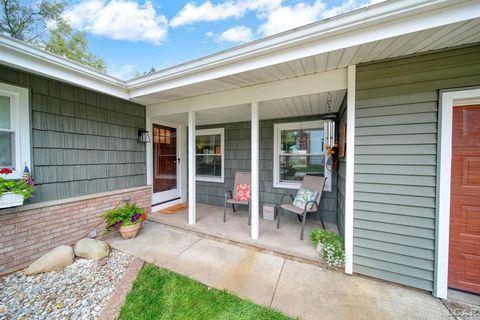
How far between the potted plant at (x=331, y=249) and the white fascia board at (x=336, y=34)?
2.20m

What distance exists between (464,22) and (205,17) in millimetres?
6075

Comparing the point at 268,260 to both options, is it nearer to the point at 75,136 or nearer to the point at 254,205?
the point at 254,205

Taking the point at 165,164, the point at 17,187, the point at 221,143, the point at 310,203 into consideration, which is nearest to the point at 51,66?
the point at 17,187

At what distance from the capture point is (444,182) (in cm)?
178

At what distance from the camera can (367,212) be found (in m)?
2.09

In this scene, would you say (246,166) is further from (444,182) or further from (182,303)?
(444,182)

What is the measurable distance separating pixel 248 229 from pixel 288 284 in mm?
1273

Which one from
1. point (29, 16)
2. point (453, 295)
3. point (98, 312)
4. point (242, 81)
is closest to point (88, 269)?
point (98, 312)

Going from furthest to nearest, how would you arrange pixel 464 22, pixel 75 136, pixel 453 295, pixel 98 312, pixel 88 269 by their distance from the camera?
pixel 75 136 < pixel 88 269 < pixel 453 295 < pixel 98 312 < pixel 464 22

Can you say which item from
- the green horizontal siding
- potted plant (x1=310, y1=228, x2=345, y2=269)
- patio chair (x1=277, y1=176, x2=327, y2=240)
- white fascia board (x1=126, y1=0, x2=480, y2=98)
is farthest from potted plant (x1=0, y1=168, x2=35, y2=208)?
the green horizontal siding

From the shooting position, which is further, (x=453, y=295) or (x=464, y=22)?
(x=453, y=295)

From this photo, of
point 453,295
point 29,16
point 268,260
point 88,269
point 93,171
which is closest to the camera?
point 453,295

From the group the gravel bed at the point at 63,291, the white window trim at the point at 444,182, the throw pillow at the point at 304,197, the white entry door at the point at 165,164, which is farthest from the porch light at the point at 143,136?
the white window trim at the point at 444,182

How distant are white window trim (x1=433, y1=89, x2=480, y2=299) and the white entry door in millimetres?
4512
